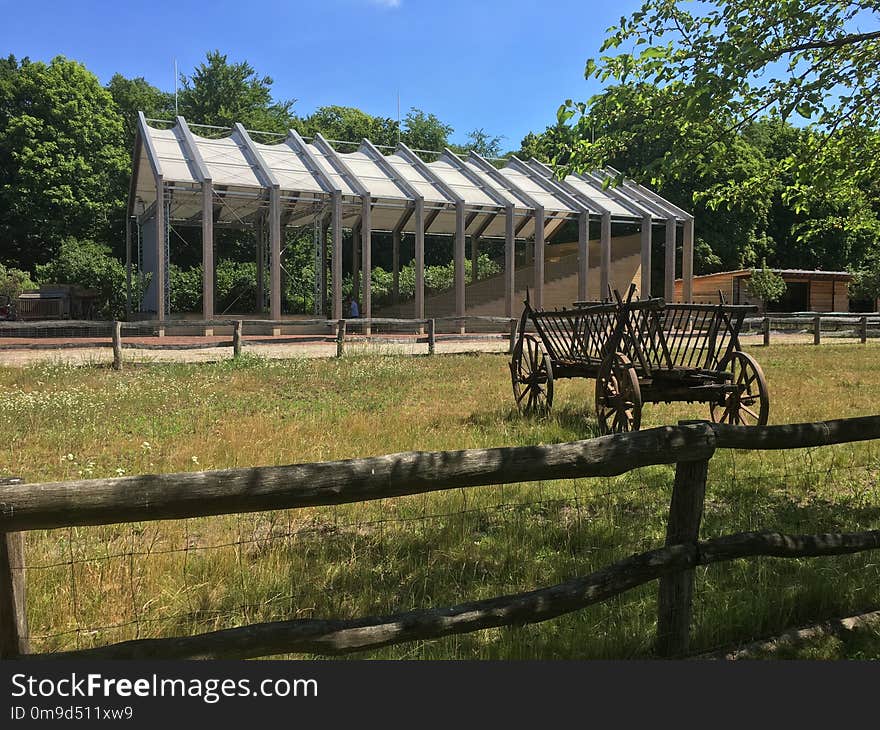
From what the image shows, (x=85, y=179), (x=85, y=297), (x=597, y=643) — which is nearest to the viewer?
(x=597, y=643)

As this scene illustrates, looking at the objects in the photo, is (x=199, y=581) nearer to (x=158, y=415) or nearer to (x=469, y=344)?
(x=158, y=415)

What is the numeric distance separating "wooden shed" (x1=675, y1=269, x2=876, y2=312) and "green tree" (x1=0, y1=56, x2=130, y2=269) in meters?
37.2

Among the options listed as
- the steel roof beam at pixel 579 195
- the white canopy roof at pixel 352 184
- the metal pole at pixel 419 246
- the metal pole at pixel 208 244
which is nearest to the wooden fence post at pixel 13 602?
the metal pole at pixel 208 244

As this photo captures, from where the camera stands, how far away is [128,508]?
2650mm

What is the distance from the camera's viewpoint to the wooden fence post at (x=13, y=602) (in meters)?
2.64

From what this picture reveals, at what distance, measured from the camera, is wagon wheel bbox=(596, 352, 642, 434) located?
8.09 metres

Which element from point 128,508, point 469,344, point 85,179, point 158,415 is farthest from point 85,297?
point 128,508

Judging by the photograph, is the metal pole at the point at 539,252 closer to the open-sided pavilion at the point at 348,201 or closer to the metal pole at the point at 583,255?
the open-sided pavilion at the point at 348,201

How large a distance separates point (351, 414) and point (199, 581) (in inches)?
228

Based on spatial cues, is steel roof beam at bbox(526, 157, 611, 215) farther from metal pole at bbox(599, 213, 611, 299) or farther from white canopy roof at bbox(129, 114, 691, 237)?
metal pole at bbox(599, 213, 611, 299)

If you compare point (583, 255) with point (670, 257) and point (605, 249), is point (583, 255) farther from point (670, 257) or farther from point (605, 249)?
point (670, 257)

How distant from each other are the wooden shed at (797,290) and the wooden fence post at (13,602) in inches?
1679

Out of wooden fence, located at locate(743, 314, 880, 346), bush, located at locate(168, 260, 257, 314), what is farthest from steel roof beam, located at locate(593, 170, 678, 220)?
bush, located at locate(168, 260, 257, 314)

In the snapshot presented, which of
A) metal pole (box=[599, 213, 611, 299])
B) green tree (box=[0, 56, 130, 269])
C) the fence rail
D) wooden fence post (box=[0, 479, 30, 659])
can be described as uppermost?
green tree (box=[0, 56, 130, 269])
